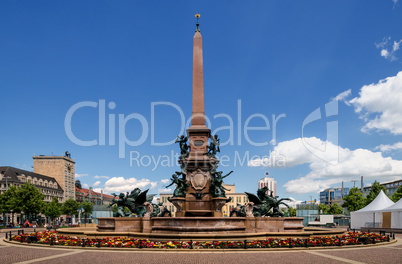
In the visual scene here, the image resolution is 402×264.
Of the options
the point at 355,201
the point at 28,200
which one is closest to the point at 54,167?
the point at 28,200

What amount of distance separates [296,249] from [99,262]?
9739 mm

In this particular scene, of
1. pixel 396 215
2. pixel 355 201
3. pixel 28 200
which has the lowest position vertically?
pixel 355 201

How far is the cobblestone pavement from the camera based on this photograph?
15.9 m

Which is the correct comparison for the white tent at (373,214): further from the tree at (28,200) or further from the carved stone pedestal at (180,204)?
the tree at (28,200)

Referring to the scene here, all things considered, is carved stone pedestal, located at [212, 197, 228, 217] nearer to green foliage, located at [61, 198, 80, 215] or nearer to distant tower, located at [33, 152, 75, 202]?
green foliage, located at [61, 198, 80, 215]

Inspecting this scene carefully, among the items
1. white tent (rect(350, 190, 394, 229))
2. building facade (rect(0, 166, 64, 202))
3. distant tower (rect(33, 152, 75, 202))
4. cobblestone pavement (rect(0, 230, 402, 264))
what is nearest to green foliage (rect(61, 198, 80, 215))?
building facade (rect(0, 166, 64, 202))

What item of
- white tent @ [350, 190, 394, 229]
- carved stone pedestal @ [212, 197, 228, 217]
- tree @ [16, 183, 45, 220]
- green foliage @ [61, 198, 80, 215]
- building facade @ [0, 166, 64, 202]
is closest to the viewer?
carved stone pedestal @ [212, 197, 228, 217]

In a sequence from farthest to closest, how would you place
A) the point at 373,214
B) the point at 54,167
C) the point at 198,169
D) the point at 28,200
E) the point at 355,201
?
the point at 54,167 → the point at 355,201 → the point at 28,200 → the point at 373,214 → the point at 198,169

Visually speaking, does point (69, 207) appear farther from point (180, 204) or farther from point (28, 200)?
point (180, 204)

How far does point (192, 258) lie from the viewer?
1641cm

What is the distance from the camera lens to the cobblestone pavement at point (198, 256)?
52.1 ft

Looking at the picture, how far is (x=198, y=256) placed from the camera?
17047 millimetres

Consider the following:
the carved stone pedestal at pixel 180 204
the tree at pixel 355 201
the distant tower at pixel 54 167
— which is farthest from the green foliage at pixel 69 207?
the carved stone pedestal at pixel 180 204

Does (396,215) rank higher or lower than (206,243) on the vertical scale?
lower
